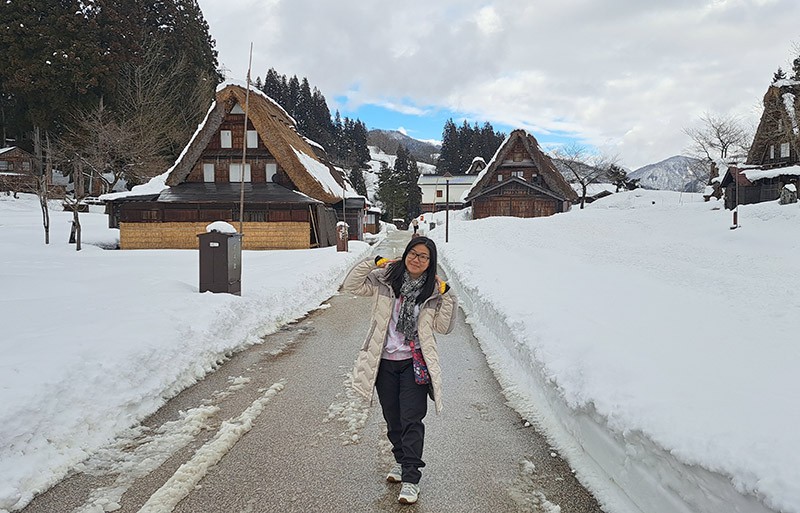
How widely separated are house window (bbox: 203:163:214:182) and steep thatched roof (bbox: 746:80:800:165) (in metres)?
27.0

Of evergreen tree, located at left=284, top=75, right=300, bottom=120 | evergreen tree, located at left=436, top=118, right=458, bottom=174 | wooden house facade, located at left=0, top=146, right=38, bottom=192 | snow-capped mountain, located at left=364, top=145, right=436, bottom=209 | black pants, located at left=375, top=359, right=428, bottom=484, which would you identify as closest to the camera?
black pants, located at left=375, top=359, right=428, bottom=484

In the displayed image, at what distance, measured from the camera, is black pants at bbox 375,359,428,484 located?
320cm

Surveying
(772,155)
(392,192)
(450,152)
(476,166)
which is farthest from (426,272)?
(450,152)

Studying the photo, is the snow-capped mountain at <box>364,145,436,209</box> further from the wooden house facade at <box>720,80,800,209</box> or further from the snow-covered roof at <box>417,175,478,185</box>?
the wooden house facade at <box>720,80,800,209</box>

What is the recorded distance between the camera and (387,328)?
337cm

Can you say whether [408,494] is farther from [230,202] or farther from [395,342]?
[230,202]

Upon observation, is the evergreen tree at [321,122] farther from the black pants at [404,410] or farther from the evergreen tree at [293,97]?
the black pants at [404,410]

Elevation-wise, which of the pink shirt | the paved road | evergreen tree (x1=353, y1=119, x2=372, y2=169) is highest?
evergreen tree (x1=353, y1=119, x2=372, y2=169)

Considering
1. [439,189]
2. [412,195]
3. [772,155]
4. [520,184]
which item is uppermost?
[439,189]

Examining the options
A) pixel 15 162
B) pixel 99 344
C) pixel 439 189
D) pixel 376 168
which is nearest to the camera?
pixel 99 344

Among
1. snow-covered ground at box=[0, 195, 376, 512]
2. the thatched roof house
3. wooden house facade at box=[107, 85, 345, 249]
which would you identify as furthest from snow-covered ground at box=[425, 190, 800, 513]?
the thatched roof house

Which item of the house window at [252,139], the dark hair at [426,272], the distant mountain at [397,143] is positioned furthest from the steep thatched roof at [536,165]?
the distant mountain at [397,143]

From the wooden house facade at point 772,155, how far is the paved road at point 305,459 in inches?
1101

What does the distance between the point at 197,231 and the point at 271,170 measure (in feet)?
13.8
